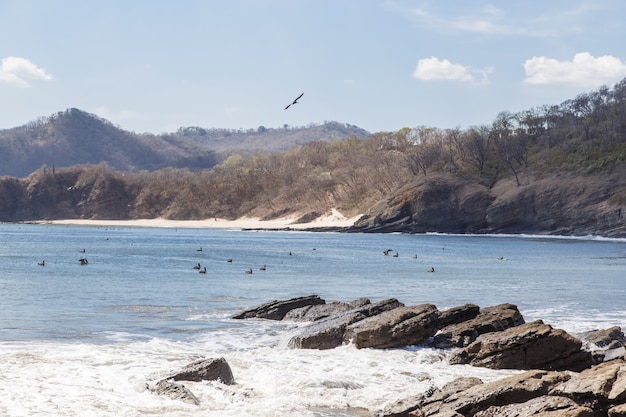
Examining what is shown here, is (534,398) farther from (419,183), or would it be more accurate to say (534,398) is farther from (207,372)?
(419,183)

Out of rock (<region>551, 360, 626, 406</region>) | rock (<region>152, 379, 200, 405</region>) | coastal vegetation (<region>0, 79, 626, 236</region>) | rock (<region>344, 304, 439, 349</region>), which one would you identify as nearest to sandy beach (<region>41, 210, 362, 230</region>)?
coastal vegetation (<region>0, 79, 626, 236</region>)

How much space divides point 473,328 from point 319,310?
824 cm

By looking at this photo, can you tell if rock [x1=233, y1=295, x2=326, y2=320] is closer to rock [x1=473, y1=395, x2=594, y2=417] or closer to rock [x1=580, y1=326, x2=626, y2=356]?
rock [x1=580, y1=326, x2=626, y2=356]

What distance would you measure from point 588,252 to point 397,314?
62.1 m

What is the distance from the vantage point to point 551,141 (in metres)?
144

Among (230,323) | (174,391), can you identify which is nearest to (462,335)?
(230,323)

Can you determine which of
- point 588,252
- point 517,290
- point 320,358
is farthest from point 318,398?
point 588,252

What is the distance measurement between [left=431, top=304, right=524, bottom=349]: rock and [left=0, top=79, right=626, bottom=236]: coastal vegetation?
314ft

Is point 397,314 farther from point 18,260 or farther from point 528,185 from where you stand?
point 528,185

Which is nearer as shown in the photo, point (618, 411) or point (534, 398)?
point (618, 411)

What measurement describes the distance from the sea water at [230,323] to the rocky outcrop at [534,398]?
194cm

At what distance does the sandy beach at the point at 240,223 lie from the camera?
149m

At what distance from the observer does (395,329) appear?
22.3 m

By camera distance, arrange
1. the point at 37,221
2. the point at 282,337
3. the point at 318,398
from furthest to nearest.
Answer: the point at 37,221 < the point at 282,337 < the point at 318,398
